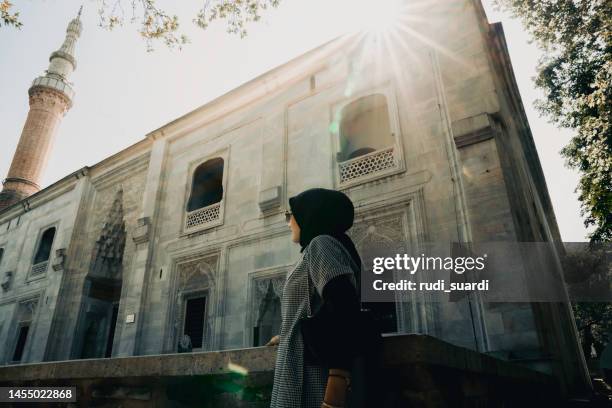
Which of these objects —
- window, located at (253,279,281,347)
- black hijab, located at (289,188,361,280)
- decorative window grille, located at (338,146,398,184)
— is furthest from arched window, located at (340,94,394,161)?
black hijab, located at (289,188,361,280)

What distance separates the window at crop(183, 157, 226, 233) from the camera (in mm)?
9953

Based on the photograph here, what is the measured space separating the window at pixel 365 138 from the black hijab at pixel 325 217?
572 centimetres

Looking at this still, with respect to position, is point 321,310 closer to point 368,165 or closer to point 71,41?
point 368,165

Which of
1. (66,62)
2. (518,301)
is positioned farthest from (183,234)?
(66,62)

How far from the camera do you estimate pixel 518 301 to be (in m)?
4.95

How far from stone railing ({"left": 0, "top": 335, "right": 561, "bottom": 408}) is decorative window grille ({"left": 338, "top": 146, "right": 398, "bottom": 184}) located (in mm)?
5054

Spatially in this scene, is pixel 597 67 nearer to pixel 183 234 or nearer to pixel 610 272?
pixel 183 234

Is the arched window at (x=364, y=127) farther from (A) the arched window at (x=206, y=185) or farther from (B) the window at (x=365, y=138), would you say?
(A) the arched window at (x=206, y=185)

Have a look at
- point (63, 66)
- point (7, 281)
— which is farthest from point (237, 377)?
point (63, 66)

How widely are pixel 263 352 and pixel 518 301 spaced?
432cm

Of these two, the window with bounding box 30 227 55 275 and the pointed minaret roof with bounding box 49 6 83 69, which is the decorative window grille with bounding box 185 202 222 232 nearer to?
the window with bounding box 30 227 55 275

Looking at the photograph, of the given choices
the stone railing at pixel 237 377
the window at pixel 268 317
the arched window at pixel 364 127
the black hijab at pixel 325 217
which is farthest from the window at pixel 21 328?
the black hijab at pixel 325 217

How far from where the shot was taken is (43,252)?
1549cm

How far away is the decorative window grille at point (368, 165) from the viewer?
24.5ft
